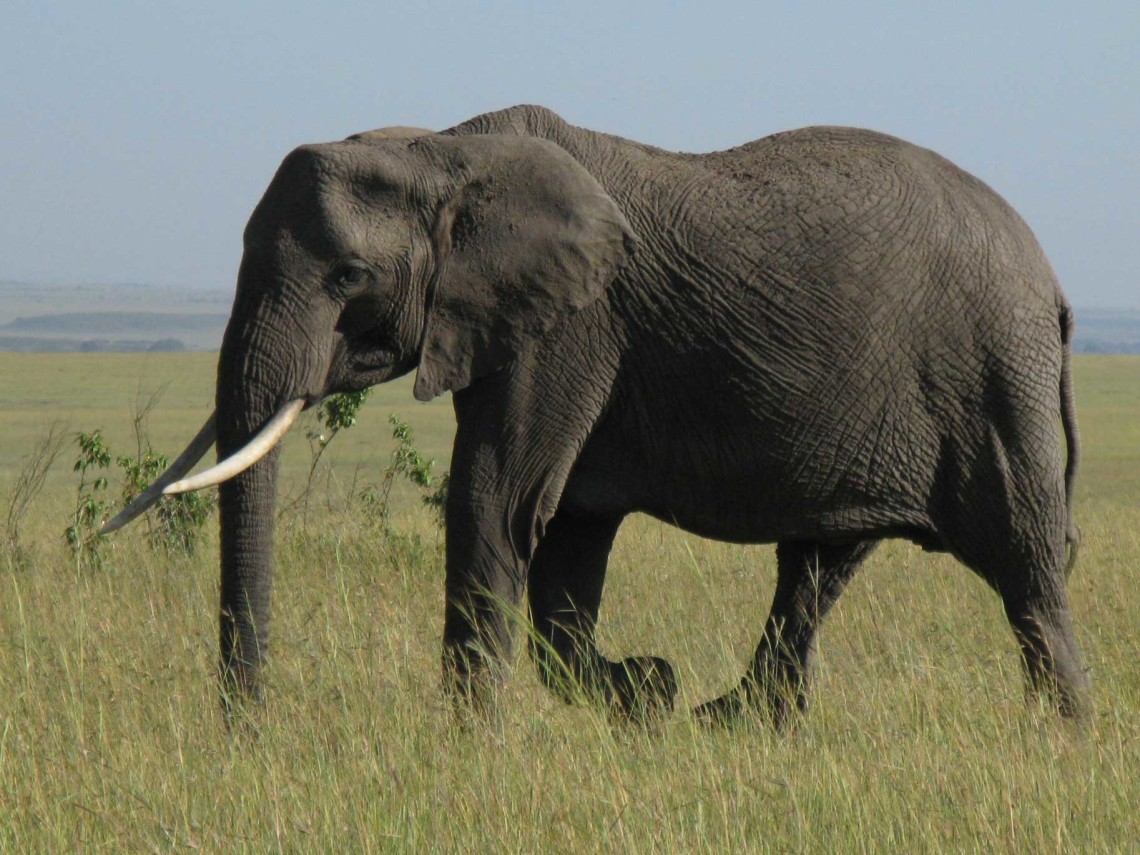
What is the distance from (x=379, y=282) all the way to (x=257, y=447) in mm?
651

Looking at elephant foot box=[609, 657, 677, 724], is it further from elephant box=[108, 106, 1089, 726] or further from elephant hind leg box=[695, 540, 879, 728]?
elephant hind leg box=[695, 540, 879, 728]

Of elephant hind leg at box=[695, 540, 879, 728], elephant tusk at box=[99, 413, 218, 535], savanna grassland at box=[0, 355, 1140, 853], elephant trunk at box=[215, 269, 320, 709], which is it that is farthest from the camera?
elephant hind leg at box=[695, 540, 879, 728]

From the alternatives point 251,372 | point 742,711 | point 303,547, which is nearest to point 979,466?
point 742,711

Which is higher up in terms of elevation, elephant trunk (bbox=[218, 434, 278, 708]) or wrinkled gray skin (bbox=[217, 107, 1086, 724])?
wrinkled gray skin (bbox=[217, 107, 1086, 724])

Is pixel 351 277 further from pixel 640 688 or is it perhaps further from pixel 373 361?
pixel 640 688

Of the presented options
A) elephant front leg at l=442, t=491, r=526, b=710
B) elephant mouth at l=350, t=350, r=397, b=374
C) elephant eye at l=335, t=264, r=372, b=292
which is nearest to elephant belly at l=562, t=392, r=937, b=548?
elephant front leg at l=442, t=491, r=526, b=710

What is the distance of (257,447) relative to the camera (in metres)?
5.04

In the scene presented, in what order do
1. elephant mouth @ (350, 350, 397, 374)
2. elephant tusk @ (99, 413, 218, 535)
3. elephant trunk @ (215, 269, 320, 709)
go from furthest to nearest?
elephant mouth @ (350, 350, 397, 374), elephant trunk @ (215, 269, 320, 709), elephant tusk @ (99, 413, 218, 535)

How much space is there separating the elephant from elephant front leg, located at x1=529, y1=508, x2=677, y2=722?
38 millimetres

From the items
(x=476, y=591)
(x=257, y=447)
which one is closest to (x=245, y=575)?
(x=257, y=447)

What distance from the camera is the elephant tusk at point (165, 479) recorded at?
4891 mm

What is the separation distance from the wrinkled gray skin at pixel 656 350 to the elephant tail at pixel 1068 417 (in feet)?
0.38

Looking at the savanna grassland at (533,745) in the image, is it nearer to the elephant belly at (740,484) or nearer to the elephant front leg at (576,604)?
the elephant front leg at (576,604)

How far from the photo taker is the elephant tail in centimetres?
567
